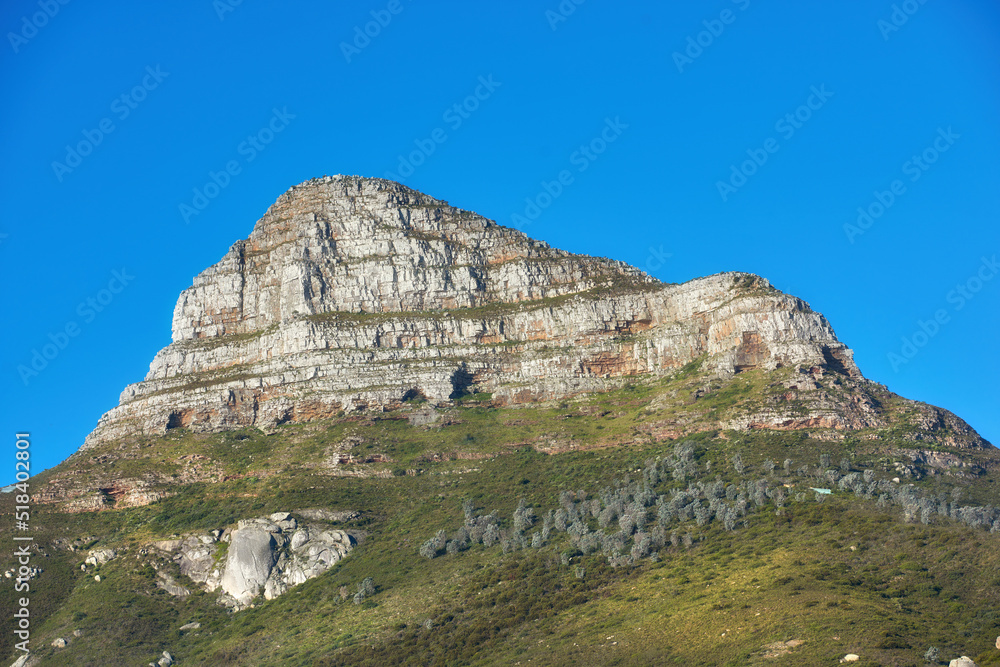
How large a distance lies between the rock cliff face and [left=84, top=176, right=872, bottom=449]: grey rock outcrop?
161mm

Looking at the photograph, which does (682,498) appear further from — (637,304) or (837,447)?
(637,304)

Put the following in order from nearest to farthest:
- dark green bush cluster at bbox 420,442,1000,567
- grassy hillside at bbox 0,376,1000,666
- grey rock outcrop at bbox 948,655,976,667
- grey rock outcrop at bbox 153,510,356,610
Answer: grey rock outcrop at bbox 948,655,976,667 → grassy hillside at bbox 0,376,1000,666 → dark green bush cluster at bbox 420,442,1000,567 → grey rock outcrop at bbox 153,510,356,610

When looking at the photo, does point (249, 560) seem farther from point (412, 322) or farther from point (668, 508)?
point (412, 322)

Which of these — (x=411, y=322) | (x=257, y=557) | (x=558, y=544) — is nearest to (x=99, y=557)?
(x=257, y=557)

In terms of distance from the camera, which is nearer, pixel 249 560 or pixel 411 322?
pixel 249 560

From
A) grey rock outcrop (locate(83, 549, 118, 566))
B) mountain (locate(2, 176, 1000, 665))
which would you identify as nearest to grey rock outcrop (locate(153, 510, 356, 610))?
mountain (locate(2, 176, 1000, 665))

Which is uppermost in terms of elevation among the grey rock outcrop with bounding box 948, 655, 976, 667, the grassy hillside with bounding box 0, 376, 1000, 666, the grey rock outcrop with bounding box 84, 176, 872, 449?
the grey rock outcrop with bounding box 84, 176, 872, 449

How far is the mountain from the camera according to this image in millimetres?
64188

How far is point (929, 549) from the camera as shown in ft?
209

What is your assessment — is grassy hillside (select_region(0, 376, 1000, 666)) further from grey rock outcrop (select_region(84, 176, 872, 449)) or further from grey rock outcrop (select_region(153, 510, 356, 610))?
grey rock outcrop (select_region(84, 176, 872, 449))

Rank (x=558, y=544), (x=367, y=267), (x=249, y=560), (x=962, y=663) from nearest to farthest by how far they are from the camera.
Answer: (x=962, y=663) < (x=558, y=544) < (x=249, y=560) < (x=367, y=267)

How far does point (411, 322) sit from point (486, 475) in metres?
25.3

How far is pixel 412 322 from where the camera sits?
115m

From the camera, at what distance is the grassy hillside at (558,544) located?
58.7 meters
